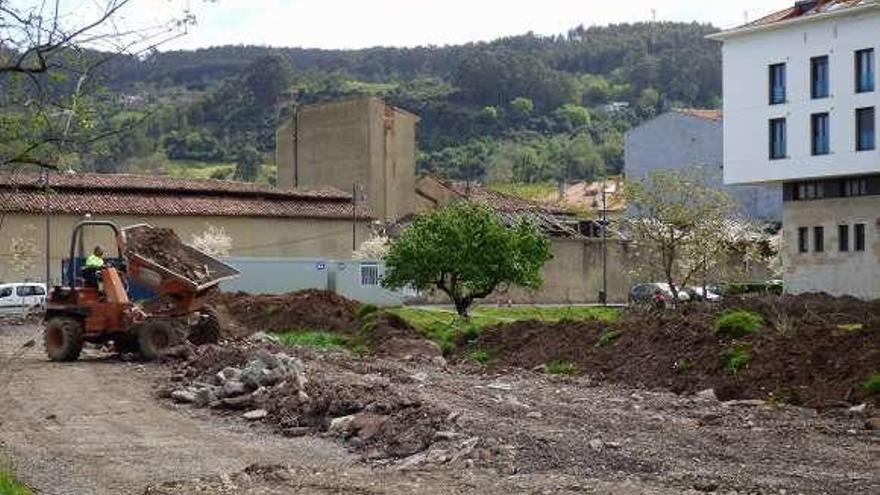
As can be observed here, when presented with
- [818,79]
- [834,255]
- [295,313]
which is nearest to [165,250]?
[295,313]

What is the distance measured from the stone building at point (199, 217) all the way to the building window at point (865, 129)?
30682 mm

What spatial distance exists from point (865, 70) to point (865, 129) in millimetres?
2799

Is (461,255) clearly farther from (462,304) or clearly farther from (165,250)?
(165,250)

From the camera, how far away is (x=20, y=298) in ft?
188

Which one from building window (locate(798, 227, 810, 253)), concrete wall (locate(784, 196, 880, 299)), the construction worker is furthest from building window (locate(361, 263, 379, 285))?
the construction worker

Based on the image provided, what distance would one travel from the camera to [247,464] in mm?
15344

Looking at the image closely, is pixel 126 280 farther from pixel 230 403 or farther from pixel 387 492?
pixel 387 492

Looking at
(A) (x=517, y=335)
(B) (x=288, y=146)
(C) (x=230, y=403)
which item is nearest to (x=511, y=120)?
(B) (x=288, y=146)

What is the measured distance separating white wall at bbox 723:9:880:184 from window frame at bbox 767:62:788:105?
211 mm

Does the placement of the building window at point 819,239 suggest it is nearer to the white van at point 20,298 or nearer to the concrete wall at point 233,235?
the concrete wall at point 233,235

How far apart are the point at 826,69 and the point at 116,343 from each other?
4495 cm

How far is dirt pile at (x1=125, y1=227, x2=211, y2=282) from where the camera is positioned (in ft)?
99.0

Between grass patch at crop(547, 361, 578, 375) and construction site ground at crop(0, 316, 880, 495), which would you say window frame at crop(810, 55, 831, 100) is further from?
construction site ground at crop(0, 316, 880, 495)

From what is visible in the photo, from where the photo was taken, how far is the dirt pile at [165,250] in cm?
3017
